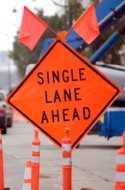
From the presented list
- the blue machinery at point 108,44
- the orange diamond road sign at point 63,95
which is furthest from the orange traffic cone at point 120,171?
the blue machinery at point 108,44

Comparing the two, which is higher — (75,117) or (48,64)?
(48,64)

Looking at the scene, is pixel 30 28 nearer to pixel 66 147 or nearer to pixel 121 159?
pixel 66 147

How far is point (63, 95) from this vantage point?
1127 centimetres

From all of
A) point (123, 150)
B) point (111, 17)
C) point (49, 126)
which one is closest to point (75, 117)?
point (49, 126)

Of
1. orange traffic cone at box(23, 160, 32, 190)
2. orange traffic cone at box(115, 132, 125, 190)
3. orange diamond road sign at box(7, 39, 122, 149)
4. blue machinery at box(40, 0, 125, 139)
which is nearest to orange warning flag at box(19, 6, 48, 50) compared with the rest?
orange diamond road sign at box(7, 39, 122, 149)

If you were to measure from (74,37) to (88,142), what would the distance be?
503 cm

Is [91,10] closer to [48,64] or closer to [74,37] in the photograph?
[48,64]

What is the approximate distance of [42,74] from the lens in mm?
11383

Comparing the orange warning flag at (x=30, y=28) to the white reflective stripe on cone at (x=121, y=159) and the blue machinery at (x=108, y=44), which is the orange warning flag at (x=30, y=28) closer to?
the white reflective stripe on cone at (x=121, y=159)

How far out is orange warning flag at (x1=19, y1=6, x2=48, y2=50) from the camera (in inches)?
464

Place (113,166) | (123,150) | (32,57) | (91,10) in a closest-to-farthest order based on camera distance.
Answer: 1. (123,150)
2. (91,10)
3. (113,166)
4. (32,57)

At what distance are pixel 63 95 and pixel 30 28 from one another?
1145 mm

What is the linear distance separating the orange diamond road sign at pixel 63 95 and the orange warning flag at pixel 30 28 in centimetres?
44

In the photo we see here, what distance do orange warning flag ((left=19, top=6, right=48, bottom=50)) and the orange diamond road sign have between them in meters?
0.44
